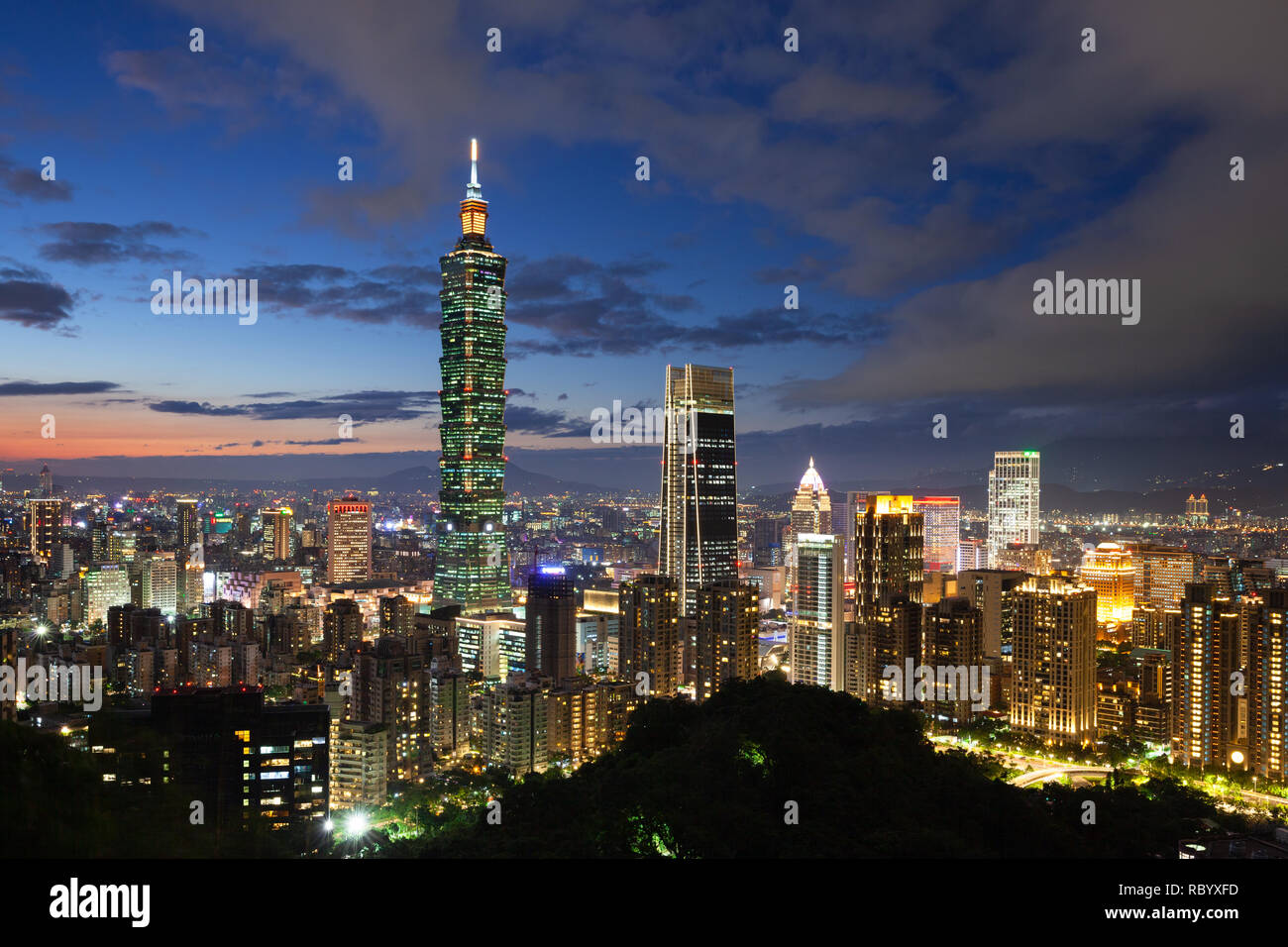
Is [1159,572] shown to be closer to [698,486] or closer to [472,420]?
[698,486]

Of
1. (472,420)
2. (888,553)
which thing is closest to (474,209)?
(472,420)

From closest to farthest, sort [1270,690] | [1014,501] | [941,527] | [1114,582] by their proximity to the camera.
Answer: [1270,690]
[1114,582]
[1014,501]
[941,527]

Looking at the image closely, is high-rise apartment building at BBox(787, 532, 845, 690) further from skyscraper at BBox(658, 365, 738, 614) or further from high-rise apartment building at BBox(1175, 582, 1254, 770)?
skyscraper at BBox(658, 365, 738, 614)

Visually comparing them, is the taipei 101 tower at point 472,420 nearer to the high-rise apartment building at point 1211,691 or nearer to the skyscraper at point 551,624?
the skyscraper at point 551,624

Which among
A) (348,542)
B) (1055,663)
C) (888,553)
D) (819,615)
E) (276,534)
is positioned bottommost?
(1055,663)

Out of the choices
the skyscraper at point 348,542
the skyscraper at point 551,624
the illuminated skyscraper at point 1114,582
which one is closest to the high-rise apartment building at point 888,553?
the illuminated skyscraper at point 1114,582

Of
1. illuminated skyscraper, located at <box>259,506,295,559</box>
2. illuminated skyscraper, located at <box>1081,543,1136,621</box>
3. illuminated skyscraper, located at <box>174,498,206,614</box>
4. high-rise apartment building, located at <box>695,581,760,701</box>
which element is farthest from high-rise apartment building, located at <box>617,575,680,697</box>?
illuminated skyscraper, located at <box>259,506,295,559</box>

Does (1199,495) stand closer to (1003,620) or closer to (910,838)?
(1003,620)

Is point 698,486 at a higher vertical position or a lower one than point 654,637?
higher
